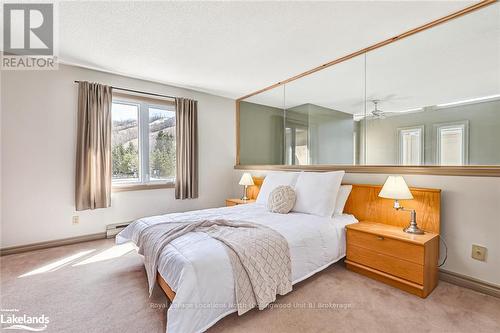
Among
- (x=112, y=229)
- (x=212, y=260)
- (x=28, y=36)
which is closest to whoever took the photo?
(x=212, y=260)

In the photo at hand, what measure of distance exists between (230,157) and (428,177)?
3289 millimetres

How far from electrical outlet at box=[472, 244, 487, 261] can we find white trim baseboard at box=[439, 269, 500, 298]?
19cm

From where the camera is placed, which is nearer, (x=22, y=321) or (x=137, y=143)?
(x=22, y=321)

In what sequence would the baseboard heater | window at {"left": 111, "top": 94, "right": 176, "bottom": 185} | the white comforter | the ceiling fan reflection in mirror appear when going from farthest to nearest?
window at {"left": 111, "top": 94, "right": 176, "bottom": 185} < the baseboard heater < the ceiling fan reflection in mirror < the white comforter

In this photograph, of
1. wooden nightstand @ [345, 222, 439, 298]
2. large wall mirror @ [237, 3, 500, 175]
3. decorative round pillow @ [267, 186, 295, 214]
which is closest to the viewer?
wooden nightstand @ [345, 222, 439, 298]

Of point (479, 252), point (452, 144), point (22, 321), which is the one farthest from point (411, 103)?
point (22, 321)

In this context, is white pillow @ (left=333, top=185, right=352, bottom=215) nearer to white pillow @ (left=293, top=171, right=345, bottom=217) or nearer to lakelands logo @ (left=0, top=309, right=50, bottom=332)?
white pillow @ (left=293, top=171, right=345, bottom=217)

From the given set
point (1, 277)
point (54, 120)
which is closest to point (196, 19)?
point (54, 120)

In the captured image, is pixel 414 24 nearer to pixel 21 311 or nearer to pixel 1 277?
pixel 21 311

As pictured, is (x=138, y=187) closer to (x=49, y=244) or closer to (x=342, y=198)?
(x=49, y=244)

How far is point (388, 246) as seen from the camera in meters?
2.09

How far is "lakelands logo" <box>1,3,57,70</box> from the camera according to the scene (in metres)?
2.03

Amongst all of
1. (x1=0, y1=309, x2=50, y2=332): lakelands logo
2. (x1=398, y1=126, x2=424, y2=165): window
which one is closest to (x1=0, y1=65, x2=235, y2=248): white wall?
(x1=0, y1=309, x2=50, y2=332): lakelands logo

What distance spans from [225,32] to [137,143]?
2288 millimetres
